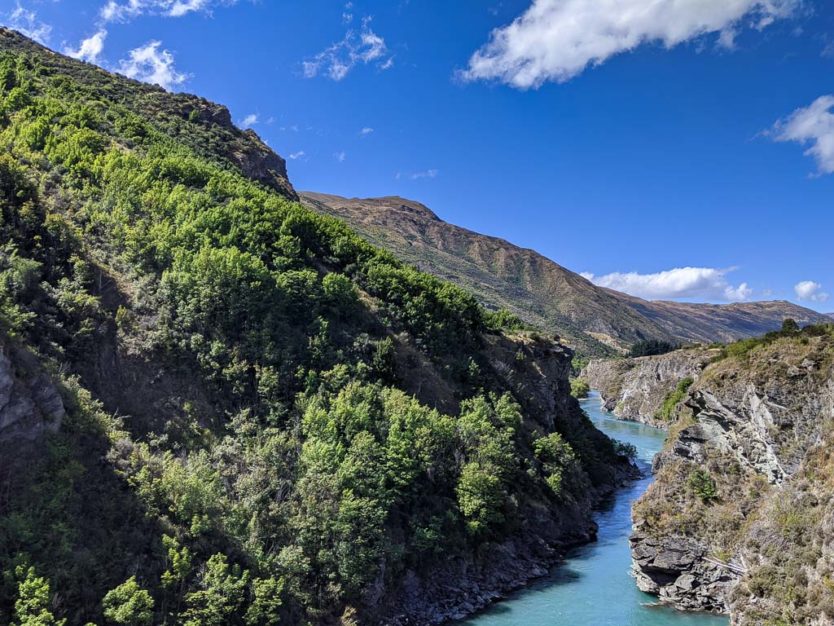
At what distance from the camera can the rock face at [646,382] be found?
110625 mm

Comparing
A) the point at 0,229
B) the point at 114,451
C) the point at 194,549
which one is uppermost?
the point at 0,229

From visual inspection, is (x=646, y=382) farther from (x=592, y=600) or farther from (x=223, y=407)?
(x=223, y=407)

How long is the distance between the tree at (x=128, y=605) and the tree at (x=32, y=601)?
192 centimetres

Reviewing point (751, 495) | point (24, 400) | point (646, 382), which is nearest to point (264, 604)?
point (24, 400)

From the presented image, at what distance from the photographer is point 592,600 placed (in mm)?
36375

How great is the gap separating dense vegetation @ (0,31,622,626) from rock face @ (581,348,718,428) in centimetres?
5660

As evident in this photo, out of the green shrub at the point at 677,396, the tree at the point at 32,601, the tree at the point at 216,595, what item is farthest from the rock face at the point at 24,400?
the green shrub at the point at 677,396

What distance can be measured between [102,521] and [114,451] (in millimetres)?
4168

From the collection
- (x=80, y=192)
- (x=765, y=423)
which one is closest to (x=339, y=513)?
(x=765, y=423)

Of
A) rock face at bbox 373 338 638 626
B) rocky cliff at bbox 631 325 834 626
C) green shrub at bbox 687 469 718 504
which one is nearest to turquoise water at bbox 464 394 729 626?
rock face at bbox 373 338 638 626

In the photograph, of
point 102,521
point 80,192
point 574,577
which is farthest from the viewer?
point 80,192

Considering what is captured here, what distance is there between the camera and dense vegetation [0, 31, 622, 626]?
90.4ft

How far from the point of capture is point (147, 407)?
37.2m

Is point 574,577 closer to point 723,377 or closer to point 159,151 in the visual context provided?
point 723,377
